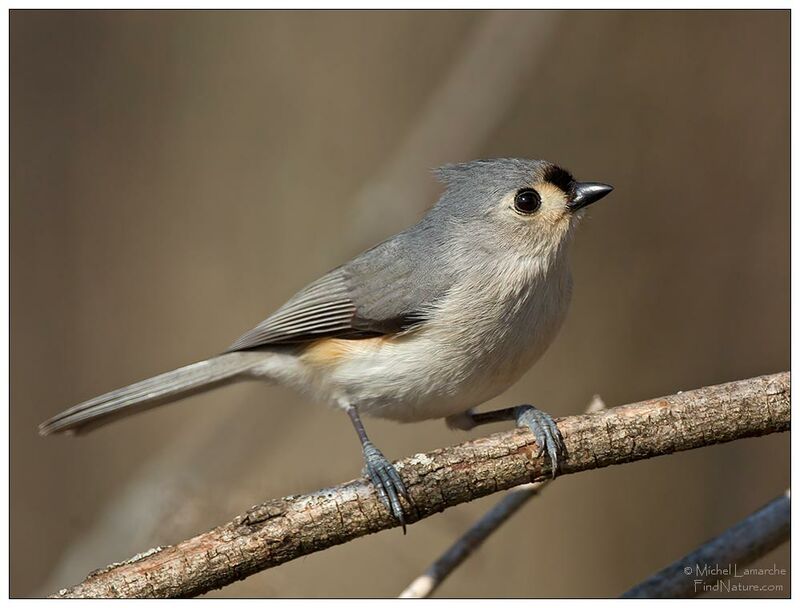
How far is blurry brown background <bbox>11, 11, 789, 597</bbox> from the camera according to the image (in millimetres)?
4445

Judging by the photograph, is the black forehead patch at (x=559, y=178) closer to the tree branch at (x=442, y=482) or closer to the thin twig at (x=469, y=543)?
the thin twig at (x=469, y=543)

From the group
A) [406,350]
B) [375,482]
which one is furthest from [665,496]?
[375,482]

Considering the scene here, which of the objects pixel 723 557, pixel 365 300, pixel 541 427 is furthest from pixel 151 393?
pixel 723 557

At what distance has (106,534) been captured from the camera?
400 centimetres

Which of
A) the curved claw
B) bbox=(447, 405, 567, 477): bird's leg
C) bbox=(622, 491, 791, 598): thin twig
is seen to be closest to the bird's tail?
bbox=(447, 405, 567, 477): bird's leg

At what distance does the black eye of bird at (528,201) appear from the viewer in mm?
2969

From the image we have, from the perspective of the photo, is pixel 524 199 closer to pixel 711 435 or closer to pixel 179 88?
pixel 711 435

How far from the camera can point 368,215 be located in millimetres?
4336

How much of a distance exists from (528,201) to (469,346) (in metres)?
0.60

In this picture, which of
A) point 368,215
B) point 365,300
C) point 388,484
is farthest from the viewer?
point 368,215

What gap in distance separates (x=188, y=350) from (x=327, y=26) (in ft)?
6.81

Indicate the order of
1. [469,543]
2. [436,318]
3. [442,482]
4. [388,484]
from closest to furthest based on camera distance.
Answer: [442,482], [388,484], [469,543], [436,318]

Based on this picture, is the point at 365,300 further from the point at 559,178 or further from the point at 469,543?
the point at 469,543

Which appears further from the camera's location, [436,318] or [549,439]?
[436,318]
